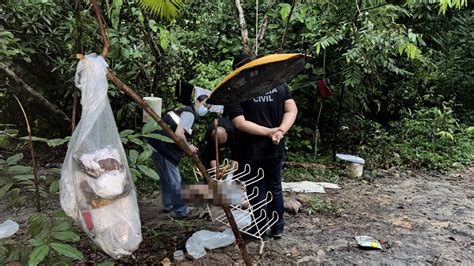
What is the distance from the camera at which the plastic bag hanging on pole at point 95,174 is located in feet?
5.46

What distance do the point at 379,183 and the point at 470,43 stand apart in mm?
3979

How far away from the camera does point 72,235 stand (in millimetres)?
1789

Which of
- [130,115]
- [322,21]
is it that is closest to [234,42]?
[322,21]

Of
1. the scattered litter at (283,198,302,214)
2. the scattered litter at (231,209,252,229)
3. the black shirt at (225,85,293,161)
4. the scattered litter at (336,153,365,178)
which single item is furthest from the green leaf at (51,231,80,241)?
the scattered litter at (336,153,365,178)

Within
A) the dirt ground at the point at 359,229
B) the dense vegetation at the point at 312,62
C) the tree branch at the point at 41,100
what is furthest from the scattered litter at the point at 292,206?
the tree branch at the point at 41,100

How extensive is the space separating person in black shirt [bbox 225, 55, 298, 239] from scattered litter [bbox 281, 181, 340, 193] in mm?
1300

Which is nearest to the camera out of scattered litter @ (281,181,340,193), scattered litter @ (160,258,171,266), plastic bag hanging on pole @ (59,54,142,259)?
plastic bag hanging on pole @ (59,54,142,259)

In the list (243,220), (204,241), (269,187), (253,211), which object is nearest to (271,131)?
(269,187)

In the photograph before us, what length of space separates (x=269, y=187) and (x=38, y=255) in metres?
1.89

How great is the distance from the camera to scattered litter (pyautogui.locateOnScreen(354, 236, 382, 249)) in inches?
125

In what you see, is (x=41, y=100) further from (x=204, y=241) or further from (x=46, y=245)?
(x=46, y=245)

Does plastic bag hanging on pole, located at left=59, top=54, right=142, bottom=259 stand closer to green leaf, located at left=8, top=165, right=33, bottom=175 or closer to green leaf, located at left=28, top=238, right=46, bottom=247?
green leaf, located at left=28, top=238, right=46, bottom=247

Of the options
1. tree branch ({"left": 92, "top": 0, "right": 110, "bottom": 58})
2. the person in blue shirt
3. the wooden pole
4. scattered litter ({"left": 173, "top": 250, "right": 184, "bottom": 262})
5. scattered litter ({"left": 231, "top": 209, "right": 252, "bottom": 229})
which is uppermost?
tree branch ({"left": 92, "top": 0, "right": 110, "bottom": 58})

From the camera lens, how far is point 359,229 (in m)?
3.59
